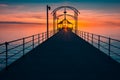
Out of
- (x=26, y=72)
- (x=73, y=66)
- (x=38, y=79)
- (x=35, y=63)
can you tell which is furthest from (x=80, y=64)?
(x=38, y=79)

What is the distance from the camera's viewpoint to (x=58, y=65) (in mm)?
12859

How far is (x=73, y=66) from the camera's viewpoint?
1259 cm

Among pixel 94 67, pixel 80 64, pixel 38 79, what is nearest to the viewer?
pixel 38 79

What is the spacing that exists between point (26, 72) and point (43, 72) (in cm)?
58

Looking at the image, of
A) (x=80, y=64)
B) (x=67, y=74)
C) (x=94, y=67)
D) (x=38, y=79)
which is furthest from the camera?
(x=80, y=64)

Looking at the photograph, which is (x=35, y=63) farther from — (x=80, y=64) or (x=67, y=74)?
(x=67, y=74)

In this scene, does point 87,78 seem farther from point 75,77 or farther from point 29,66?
point 29,66

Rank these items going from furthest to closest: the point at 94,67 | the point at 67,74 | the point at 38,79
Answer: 1. the point at 94,67
2. the point at 67,74
3. the point at 38,79

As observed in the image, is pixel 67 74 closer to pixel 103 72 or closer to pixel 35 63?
pixel 103 72

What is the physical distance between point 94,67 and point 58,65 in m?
1.46

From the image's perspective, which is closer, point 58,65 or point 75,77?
point 75,77

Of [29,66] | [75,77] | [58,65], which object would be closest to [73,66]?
[58,65]

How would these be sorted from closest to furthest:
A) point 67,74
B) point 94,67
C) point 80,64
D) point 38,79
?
point 38,79 < point 67,74 < point 94,67 < point 80,64

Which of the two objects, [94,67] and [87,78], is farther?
[94,67]
